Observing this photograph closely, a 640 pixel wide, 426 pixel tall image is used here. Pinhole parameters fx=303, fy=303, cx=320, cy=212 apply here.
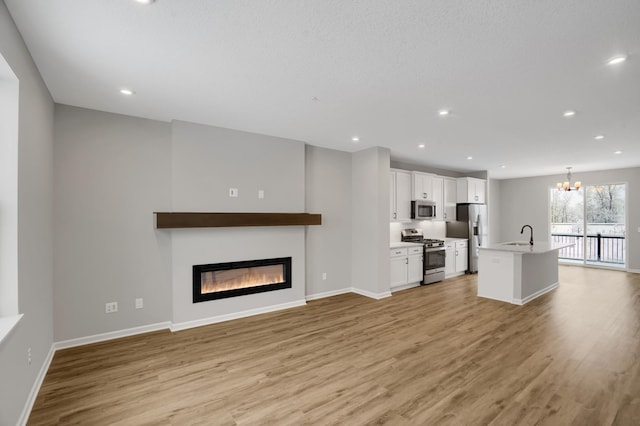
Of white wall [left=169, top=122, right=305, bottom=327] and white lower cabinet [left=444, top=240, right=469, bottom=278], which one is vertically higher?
white wall [left=169, top=122, right=305, bottom=327]

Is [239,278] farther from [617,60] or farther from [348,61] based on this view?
[617,60]

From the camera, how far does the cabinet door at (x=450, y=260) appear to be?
22.7ft

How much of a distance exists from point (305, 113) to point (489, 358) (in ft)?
10.8

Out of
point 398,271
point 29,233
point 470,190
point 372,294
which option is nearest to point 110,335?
point 29,233

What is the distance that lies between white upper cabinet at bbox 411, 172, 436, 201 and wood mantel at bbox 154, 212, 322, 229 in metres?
2.68

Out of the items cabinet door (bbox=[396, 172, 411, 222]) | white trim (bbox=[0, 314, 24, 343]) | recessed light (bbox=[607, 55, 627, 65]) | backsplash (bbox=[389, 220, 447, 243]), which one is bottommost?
white trim (bbox=[0, 314, 24, 343])

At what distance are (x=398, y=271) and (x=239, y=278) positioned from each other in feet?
9.80

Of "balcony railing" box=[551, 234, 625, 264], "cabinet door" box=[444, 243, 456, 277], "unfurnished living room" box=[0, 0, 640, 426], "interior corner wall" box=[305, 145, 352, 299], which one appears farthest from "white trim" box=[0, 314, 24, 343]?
"balcony railing" box=[551, 234, 625, 264]

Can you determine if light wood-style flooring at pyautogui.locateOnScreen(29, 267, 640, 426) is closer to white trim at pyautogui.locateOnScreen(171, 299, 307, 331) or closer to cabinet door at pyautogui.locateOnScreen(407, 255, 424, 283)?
white trim at pyautogui.locateOnScreen(171, 299, 307, 331)

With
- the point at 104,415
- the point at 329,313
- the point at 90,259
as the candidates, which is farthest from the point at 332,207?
the point at 104,415

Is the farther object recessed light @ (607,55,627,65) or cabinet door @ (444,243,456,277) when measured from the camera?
cabinet door @ (444,243,456,277)

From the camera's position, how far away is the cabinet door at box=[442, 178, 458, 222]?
7.41 m

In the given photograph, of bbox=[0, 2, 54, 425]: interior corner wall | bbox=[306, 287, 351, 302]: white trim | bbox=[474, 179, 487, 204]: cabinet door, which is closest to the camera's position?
bbox=[0, 2, 54, 425]: interior corner wall

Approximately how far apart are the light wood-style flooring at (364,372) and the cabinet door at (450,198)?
3416mm
